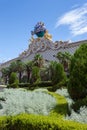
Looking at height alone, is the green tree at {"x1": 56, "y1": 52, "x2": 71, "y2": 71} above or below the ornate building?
below

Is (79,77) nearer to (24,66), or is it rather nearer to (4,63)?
(24,66)

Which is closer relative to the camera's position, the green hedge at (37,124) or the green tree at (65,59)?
the green hedge at (37,124)

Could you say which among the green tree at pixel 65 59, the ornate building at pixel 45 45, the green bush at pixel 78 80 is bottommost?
the green bush at pixel 78 80

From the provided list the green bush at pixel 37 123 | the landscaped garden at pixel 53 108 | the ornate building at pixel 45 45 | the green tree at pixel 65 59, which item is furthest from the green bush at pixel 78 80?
the ornate building at pixel 45 45

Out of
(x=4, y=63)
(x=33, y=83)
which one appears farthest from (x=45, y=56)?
(x=33, y=83)

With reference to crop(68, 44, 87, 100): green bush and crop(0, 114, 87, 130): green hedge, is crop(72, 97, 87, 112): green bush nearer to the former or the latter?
crop(68, 44, 87, 100): green bush

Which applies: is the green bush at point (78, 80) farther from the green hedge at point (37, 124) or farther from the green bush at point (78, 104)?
the green hedge at point (37, 124)

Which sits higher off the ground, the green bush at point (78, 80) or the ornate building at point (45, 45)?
the ornate building at point (45, 45)

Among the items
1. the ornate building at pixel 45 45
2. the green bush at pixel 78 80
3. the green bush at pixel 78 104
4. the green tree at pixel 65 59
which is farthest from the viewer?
the ornate building at pixel 45 45

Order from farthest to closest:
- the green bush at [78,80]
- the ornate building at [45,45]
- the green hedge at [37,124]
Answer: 1. the ornate building at [45,45]
2. the green bush at [78,80]
3. the green hedge at [37,124]

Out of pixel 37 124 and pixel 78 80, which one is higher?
pixel 78 80

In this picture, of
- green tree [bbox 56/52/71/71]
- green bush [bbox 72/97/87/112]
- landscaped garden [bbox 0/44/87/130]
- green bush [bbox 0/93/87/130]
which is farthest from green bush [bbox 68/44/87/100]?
green tree [bbox 56/52/71/71]

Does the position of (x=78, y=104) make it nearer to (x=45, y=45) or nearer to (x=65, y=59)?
(x=65, y=59)

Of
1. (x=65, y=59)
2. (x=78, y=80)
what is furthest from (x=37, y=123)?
(x=65, y=59)
